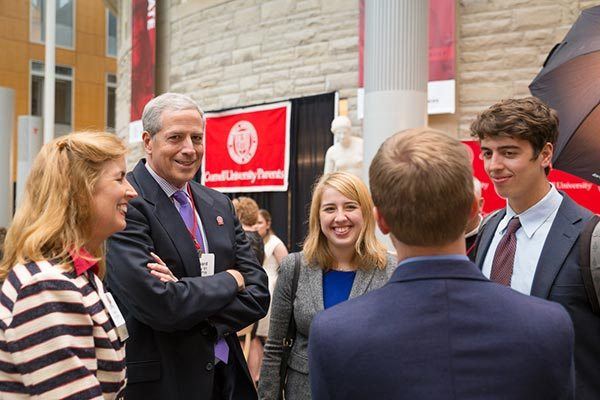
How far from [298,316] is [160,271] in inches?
23.4

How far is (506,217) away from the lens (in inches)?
85.9

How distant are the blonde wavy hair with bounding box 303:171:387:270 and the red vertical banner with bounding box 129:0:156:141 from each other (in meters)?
9.08

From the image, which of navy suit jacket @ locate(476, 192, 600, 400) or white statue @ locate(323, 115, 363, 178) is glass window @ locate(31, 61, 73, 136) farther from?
navy suit jacket @ locate(476, 192, 600, 400)

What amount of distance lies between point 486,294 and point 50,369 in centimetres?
94

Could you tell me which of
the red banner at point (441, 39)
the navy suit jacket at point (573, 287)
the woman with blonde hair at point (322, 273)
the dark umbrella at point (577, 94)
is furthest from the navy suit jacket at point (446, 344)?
the red banner at point (441, 39)

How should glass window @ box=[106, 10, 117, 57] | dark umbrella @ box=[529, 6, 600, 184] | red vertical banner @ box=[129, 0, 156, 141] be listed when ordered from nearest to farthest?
dark umbrella @ box=[529, 6, 600, 184] < red vertical banner @ box=[129, 0, 156, 141] < glass window @ box=[106, 10, 117, 57]

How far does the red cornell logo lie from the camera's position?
9.38 m

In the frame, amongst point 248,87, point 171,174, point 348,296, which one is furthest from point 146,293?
point 248,87

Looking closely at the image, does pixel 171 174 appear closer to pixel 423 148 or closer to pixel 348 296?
pixel 348 296

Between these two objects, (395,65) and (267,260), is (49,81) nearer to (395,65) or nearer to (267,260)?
(267,260)

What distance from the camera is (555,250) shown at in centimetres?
187

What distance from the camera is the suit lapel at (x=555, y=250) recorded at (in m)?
1.84

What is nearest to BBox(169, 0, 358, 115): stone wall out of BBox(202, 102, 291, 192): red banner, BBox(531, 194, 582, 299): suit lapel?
BBox(202, 102, 291, 192): red banner

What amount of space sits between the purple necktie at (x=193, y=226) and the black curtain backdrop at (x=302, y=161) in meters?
5.97
